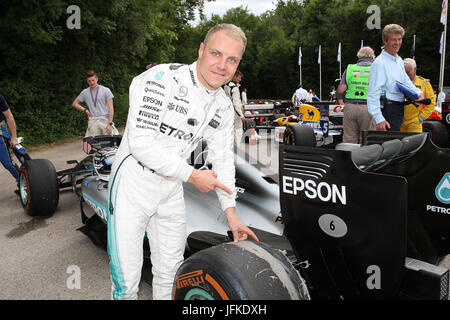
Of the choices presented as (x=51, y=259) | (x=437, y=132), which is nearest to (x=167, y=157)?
(x=51, y=259)

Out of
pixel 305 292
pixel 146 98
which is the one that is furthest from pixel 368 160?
pixel 146 98

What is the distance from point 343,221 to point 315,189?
0.18 meters

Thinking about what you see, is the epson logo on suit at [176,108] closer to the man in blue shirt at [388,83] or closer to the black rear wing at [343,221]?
the black rear wing at [343,221]

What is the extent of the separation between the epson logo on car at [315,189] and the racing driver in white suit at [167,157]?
0.30 meters

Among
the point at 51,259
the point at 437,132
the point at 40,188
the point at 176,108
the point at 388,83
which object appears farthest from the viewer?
the point at 437,132

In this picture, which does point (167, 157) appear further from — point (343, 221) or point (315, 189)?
point (343, 221)

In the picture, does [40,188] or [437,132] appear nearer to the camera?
[40,188]

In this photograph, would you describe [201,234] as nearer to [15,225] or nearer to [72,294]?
[72,294]

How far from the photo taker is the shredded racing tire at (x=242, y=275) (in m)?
1.51

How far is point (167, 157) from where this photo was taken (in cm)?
178

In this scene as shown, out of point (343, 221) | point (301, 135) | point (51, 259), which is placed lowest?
point (51, 259)

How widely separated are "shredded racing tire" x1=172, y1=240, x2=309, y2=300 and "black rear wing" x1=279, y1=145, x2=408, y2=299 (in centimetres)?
21

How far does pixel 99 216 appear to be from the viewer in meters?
3.34

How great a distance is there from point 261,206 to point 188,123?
3.66 ft
